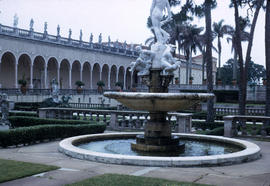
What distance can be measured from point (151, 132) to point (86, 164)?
252 cm

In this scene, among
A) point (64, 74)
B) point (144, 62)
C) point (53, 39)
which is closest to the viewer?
point (144, 62)

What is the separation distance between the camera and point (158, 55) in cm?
952

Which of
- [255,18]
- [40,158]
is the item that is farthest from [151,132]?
[255,18]

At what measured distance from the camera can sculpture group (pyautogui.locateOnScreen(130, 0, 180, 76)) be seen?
9.20 meters

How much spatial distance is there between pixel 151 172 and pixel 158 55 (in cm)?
415

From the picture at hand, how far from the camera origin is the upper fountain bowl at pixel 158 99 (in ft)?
25.3

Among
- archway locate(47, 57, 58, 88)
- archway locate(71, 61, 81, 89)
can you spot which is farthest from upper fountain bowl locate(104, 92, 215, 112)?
archway locate(71, 61, 81, 89)

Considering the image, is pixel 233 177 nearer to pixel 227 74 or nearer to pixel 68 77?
pixel 68 77

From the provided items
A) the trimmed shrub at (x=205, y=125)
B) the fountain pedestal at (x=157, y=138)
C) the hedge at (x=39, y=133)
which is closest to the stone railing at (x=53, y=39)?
the trimmed shrub at (x=205, y=125)

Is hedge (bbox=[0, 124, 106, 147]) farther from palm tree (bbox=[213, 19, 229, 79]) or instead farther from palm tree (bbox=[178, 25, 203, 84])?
palm tree (bbox=[213, 19, 229, 79])

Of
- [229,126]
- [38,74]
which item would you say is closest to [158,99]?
[229,126]

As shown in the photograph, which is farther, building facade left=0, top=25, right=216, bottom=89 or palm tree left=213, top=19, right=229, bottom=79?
palm tree left=213, top=19, right=229, bottom=79

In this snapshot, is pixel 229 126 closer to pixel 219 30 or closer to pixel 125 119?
pixel 125 119

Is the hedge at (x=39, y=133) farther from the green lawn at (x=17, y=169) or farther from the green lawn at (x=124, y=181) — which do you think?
the green lawn at (x=124, y=181)
